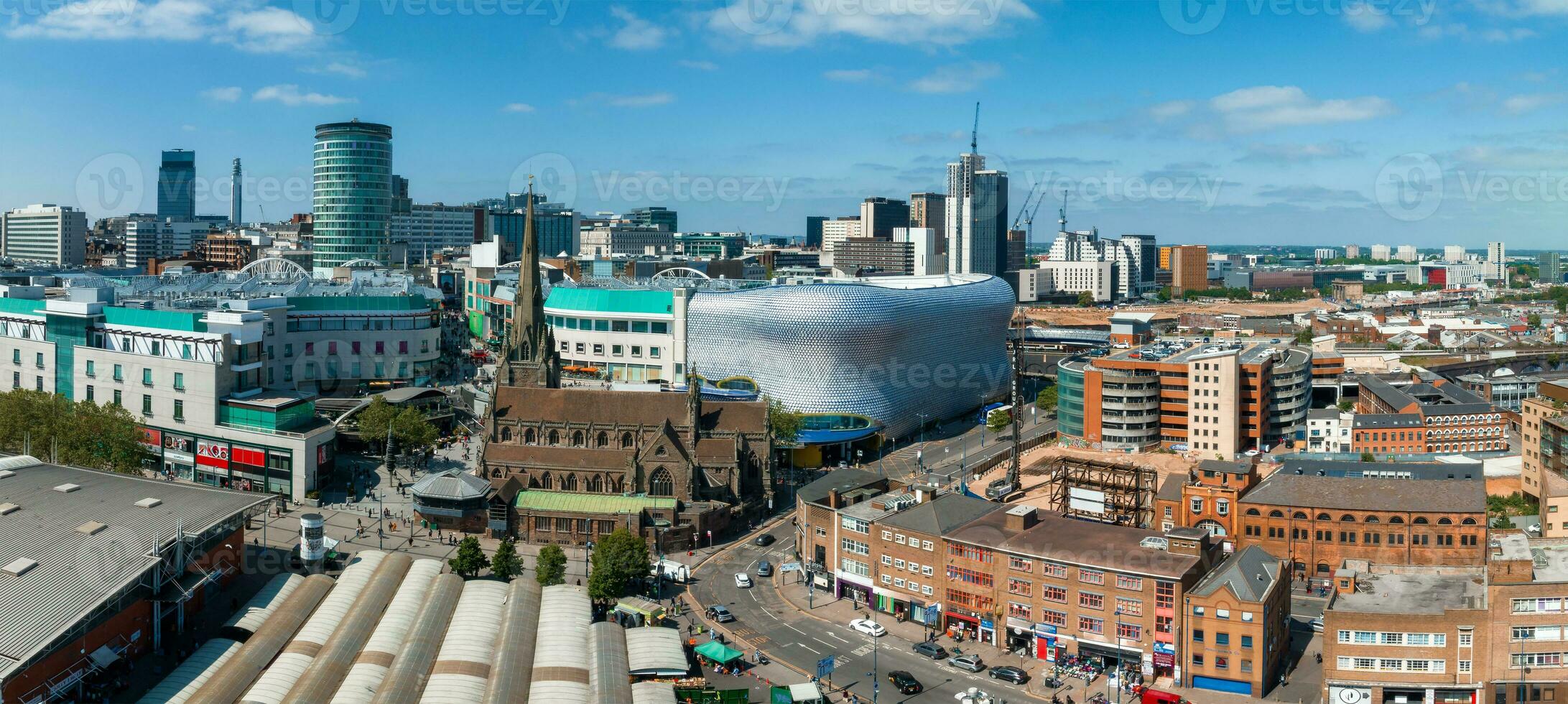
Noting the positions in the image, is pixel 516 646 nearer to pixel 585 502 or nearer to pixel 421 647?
pixel 421 647

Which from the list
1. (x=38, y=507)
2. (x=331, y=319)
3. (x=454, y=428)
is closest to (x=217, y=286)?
(x=331, y=319)

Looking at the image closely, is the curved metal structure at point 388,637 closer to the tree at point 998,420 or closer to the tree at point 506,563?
the tree at point 506,563

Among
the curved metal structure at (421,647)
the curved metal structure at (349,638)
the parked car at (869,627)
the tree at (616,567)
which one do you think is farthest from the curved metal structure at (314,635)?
the parked car at (869,627)

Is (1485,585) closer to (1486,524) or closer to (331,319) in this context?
(1486,524)

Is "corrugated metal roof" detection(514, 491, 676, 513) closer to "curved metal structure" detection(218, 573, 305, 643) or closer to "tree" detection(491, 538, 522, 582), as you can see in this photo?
"tree" detection(491, 538, 522, 582)

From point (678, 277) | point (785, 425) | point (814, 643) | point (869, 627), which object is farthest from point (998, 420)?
point (814, 643)

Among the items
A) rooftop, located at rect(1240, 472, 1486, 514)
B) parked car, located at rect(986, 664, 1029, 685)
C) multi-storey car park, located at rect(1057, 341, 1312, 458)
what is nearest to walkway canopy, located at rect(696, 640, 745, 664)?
parked car, located at rect(986, 664, 1029, 685)
